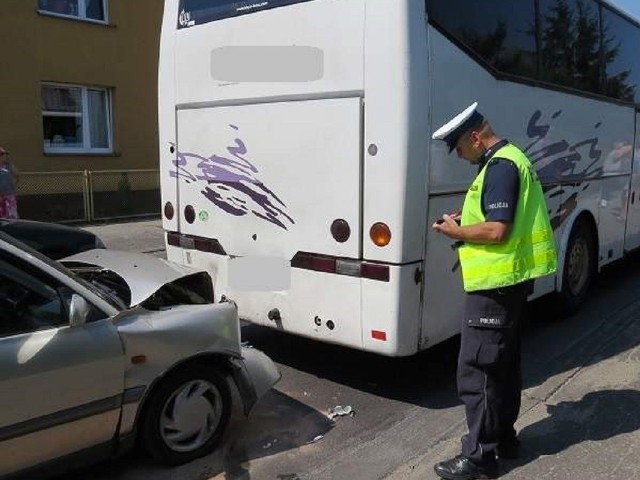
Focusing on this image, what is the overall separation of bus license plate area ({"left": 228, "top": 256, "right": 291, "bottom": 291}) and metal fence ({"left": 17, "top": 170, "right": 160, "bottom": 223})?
9225mm

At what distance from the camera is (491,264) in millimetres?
3402

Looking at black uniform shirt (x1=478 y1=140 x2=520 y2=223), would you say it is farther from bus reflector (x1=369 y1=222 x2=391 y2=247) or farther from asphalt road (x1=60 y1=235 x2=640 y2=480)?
asphalt road (x1=60 y1=235 x2=640 y2=480)

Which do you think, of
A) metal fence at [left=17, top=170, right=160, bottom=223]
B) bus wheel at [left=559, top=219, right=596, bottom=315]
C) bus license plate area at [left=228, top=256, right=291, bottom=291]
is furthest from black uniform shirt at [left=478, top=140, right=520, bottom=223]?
metal fence at [left=17, top=170, right=160, bottom=223]

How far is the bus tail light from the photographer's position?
4.38 meters

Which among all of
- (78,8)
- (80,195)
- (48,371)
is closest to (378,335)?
(48,371)

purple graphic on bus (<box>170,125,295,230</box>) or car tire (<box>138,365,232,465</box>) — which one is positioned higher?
purple graphic on bus (<box>170,125,295,230</box>)

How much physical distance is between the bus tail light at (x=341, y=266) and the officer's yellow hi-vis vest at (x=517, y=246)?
0.95 metres

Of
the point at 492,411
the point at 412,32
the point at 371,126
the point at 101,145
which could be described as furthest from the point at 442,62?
the point at 101,145

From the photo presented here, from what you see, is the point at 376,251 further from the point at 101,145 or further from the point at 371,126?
the point at 101,145

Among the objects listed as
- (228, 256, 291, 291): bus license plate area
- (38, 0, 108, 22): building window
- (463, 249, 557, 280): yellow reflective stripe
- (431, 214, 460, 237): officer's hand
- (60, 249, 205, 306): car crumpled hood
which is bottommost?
(228, 256, 291, 291): bus license plate area

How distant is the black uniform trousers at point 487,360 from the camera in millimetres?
3467

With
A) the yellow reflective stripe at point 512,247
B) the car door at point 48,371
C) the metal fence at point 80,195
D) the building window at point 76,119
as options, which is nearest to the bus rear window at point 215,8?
the yellow reflective stripe at point 512,247

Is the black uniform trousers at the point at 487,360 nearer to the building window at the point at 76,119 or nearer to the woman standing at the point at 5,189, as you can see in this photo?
the woman standing at the point at 5,189

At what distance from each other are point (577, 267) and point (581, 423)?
2848 millimetres
